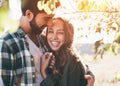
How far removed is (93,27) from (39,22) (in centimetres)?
55

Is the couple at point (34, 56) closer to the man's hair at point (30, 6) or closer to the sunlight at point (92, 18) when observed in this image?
the man's hair at point (30, 6)

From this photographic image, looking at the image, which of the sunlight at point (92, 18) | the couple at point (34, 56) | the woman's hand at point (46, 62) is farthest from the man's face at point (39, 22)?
the woman's hand at point (46, 62)

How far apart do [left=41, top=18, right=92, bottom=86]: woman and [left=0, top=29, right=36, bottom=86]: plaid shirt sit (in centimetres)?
14

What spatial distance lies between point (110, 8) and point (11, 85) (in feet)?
4.10

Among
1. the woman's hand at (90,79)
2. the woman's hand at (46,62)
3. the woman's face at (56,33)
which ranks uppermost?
the woman's face at (56,33)

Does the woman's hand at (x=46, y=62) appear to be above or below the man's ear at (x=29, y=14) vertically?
below

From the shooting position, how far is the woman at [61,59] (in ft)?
8.81

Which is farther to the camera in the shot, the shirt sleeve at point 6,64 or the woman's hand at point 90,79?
the woman's hand at point 90,79

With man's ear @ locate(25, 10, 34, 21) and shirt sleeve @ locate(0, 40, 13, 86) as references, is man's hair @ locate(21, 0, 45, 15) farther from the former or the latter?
shirt sleeve @ locate(0, 40, 13, 86)

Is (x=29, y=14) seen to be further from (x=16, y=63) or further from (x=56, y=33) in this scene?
(x=16, y=63)

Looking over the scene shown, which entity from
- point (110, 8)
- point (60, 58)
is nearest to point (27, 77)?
point (60, 58)

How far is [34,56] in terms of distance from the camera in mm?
2680

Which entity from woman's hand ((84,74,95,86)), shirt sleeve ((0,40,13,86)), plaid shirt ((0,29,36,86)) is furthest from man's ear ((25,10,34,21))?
woman's hand ((84,74,95,86))

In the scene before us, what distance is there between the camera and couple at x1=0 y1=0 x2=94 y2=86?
2643 mm
